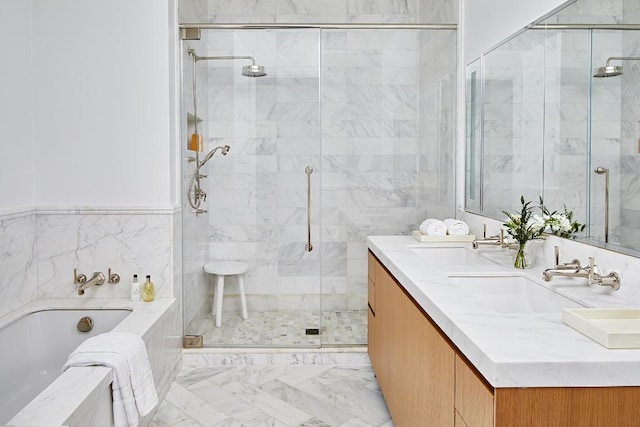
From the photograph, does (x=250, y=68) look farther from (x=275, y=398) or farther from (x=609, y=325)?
(x=609, y=325)

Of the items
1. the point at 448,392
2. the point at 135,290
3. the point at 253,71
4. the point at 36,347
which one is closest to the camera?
Answer: the point at 448,392

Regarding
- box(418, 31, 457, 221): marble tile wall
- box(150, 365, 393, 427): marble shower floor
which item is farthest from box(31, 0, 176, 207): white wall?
box(418, 31, 457, 221): marble tile wall

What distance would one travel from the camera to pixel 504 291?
1.96m

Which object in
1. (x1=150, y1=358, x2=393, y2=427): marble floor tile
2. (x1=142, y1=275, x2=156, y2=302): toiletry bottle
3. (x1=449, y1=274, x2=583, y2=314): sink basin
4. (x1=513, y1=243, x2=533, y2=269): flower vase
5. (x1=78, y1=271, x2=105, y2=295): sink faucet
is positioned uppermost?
(x1=513, y1=243, x2=533, y2=269): flower vase

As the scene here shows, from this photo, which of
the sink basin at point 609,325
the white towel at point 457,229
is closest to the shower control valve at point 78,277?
the white towel at point 457,229

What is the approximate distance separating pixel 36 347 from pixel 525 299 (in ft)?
8.02

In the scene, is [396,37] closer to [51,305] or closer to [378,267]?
[378,267]

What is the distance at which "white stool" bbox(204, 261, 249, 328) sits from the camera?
343 cm

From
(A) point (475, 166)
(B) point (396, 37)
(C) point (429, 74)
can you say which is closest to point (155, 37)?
(B) point (396, 37)

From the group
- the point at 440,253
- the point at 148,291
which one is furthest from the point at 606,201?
the point at 148,291

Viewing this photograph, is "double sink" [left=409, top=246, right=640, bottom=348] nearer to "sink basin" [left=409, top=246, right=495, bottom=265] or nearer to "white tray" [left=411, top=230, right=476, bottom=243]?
"sink basin" [left=409, top=246, right=495, bottom=265]

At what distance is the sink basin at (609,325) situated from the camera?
1130 millimetres

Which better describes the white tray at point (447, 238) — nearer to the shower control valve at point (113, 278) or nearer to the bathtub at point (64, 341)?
the bathtub at point (64, 341)

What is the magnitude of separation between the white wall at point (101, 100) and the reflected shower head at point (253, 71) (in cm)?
47
